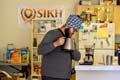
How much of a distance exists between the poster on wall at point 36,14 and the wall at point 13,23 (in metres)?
0.08

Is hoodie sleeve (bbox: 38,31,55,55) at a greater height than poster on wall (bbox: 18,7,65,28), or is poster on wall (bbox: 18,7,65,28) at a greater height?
poster on wall (bbox: 18,7,65,28)

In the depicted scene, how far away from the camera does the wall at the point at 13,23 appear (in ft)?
19.7

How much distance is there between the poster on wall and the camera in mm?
5973

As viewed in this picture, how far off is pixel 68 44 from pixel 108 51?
2.52m

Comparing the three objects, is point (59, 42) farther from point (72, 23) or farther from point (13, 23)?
point (13, 23)

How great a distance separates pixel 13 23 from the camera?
601 cm

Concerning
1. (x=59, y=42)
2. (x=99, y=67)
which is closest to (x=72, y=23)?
(x=59, y=42)

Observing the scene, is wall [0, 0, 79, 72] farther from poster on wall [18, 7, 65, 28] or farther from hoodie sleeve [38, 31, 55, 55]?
hoodie sleeve [38, 31, 55, 55]

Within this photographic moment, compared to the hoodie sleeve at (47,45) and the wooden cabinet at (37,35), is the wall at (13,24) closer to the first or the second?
the wooden cabinet at (37,35)

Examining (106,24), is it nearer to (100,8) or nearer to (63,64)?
(100,8)

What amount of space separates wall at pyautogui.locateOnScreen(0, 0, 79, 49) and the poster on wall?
0.08 m

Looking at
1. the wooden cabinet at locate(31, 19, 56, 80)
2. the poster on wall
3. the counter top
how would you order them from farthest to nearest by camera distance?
1. the poster on wall
2. the wooden cabinet at locate(31, 19, 56, 80)
3. the counter top

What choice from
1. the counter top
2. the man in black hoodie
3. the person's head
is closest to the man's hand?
the man in black hoodie

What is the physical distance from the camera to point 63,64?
10.1ft
